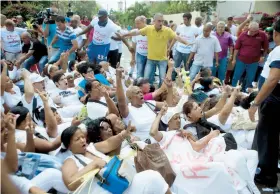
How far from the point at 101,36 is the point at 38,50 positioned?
167 centimetres

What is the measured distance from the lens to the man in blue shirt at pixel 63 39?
7512mm

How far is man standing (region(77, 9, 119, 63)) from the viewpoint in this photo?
759cm

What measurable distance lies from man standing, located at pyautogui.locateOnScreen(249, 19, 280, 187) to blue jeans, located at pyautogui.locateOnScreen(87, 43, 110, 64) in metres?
4.54

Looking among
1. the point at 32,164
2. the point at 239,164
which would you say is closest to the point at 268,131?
the point at 239,164

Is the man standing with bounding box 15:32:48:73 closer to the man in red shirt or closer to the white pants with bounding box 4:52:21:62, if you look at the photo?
the white pants with bounding box 4:52:21:62

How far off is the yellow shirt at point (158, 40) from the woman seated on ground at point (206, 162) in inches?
140

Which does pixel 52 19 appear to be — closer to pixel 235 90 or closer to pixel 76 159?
pixel 235 90

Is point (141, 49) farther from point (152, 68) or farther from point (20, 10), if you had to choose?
point (20, 10)

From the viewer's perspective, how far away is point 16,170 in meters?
2.49

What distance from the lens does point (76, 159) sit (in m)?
2.73

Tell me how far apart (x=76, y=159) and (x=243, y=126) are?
7.64ft

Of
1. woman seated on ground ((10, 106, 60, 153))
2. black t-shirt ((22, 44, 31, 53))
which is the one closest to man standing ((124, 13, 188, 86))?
black t-shirt ((22, 44, 31, 53))

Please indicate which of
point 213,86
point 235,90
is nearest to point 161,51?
point 213,86

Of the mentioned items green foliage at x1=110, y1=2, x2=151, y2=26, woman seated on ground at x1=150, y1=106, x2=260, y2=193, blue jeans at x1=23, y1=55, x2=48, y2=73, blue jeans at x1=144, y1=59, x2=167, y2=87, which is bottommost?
green foliage at x1=110, y1=2, x2=151, y2=26
